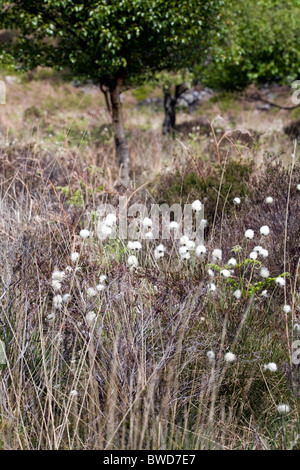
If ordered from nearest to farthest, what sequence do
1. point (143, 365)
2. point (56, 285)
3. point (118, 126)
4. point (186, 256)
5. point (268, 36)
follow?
point (143, 365), point (56, 285), point (186, 256), point (118, 126), point (268, 36)

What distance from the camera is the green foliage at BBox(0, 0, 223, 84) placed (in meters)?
6.03

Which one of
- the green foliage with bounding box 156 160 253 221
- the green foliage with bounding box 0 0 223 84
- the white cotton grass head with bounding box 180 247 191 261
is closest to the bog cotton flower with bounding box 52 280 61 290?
the white cotton grass head with bounding box 180 247 191 261

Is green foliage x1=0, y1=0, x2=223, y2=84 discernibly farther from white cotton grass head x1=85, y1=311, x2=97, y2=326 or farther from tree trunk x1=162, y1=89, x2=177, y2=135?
tree trunk x1=162, y1=89, x2=177, y2=135

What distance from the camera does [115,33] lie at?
19.8 ft

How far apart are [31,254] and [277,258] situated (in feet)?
5.42

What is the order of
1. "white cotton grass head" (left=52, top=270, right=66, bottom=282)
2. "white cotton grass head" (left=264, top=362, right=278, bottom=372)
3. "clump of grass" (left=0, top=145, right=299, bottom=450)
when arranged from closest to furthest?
"clump of grass" (left=0, top=145, right=299, bottom=450) < "white cotton grass head" (left=264, top=362, right=278, bottom=372) < "white cotton grass head" (left=52, top=270, right=66, bottom=282)

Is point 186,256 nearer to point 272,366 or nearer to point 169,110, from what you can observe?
point 272,366

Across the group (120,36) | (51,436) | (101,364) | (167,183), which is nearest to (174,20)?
(120,36)

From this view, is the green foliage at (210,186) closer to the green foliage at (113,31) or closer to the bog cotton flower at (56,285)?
the bog cotton flower at (56,285)

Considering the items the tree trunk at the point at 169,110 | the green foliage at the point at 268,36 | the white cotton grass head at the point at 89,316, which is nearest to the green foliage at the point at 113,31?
the green foliage at the point at 268,36

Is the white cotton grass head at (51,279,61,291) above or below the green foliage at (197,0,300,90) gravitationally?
below

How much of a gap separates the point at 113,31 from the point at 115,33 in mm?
44

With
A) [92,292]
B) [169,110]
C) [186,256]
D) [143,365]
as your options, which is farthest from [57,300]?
[169,110]
